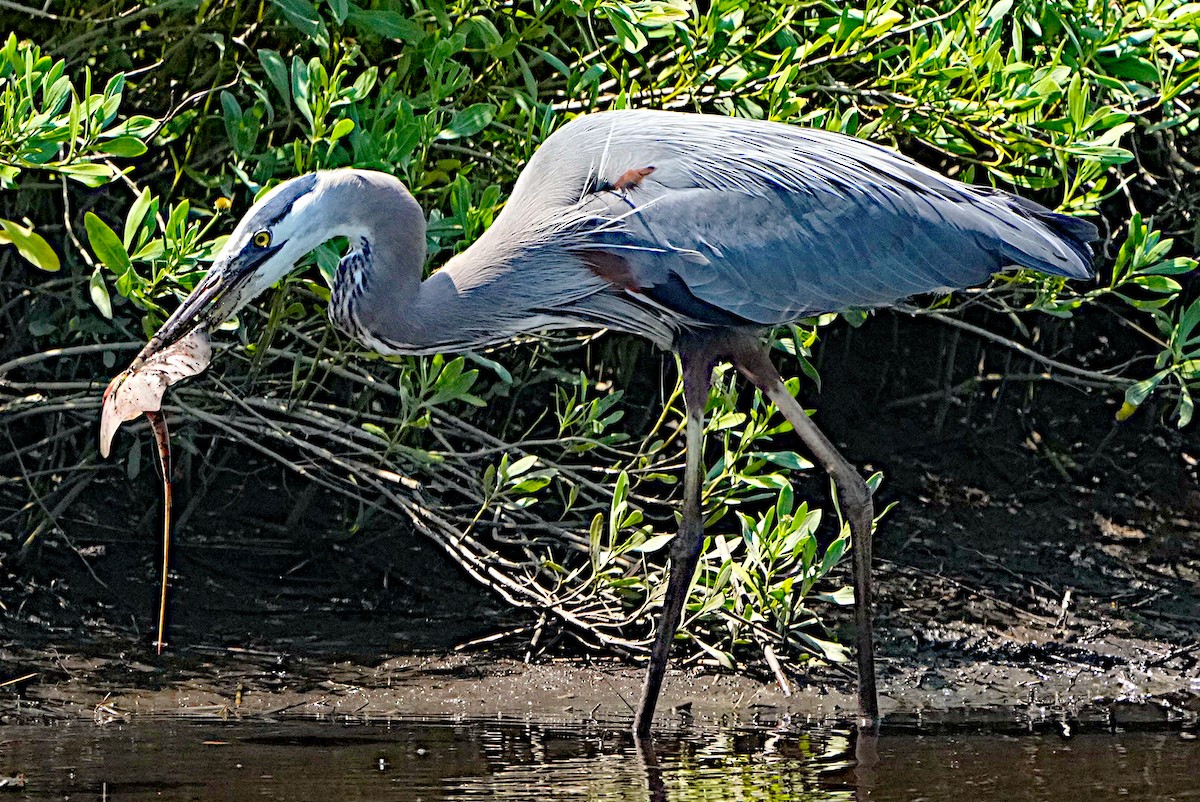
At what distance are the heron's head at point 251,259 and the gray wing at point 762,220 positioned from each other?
75 cm

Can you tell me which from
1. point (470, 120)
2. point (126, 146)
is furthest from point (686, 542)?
point (126, 146)

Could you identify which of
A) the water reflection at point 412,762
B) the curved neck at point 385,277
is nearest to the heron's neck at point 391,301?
the curved neck at point 385,277

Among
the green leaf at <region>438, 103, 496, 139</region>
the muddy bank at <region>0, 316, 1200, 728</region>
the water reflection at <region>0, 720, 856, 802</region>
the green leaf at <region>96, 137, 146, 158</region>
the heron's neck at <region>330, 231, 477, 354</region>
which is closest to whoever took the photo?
the water reflection at <region>0, 720, 856, 802</region>

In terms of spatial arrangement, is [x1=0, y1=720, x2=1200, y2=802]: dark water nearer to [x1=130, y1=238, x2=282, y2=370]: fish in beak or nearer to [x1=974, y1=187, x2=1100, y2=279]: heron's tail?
[x1=130, y1=238, x2=282, y2=370]: fish in beak

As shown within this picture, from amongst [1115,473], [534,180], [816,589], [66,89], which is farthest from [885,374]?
[66,89]

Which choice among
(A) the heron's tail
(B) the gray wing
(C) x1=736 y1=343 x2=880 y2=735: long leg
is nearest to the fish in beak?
(B) the gray wing

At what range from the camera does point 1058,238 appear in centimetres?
514

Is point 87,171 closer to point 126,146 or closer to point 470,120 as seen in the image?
point 126,146

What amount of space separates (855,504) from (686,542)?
553 mm

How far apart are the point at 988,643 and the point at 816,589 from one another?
61 centimetres

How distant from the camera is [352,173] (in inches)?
181

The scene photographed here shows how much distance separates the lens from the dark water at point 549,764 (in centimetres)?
402

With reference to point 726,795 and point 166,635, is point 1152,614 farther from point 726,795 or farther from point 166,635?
point 166,635

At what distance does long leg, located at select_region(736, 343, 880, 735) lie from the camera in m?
5.09
